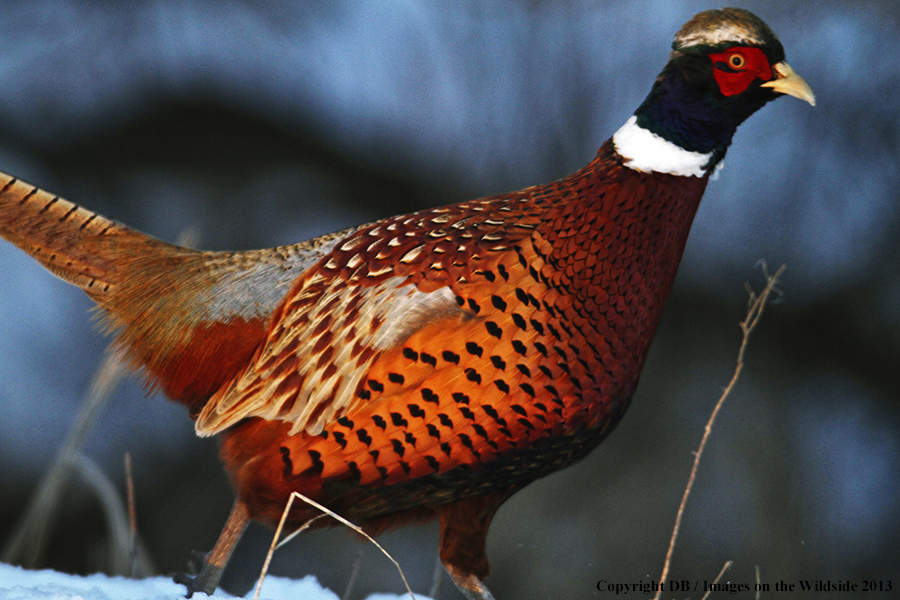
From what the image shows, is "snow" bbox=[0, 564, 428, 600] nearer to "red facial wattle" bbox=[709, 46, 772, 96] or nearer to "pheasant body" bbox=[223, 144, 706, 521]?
"pheasant body" bbox=[223, 144, 706, 521]

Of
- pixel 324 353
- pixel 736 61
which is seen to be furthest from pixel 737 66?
pixel 324 353

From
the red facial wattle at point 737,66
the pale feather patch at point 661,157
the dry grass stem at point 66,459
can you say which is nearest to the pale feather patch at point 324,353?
the dry grass stem at point 66,459

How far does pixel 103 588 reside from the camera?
6.48 ft

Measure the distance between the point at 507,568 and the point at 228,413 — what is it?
1781mm

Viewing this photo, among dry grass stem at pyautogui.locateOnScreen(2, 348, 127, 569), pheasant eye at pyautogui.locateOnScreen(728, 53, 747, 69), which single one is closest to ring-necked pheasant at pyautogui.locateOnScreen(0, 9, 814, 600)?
pheasant eye at pyautogui.locateOnScreen(728, 53, 747, 69)

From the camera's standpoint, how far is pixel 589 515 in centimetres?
326

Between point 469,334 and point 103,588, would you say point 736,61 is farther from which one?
point 103,588

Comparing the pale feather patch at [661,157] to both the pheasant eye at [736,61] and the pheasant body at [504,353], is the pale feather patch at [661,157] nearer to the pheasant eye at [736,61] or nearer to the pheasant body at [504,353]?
the pheasant body at [504,353]

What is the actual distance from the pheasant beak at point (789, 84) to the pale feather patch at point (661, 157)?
209 millimetres

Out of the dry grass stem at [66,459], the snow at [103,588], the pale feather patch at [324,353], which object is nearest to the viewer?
the snow at [103,588]

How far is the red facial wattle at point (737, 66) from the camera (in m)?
1.78

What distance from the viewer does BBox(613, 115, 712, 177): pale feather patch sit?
72.8 inches

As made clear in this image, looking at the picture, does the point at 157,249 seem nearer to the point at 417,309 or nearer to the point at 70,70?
the point at 417,309

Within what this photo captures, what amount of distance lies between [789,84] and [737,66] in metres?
0.13
